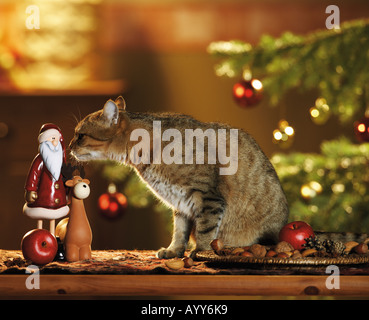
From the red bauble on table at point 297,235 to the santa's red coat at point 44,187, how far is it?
44 cm

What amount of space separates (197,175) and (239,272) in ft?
1.02

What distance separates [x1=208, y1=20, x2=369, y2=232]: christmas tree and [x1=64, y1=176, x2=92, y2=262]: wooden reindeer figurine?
2.13ft

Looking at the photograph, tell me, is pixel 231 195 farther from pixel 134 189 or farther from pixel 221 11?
pixel 221 11

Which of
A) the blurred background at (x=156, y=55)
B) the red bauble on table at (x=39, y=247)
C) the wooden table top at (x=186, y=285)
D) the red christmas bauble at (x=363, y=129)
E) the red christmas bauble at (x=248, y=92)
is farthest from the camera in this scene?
the blurred background at (x=156, y=55)

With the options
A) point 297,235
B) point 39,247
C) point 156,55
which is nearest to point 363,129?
point 297,235

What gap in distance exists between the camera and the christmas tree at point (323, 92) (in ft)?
5.41

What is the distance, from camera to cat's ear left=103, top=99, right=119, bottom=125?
1.25 metres

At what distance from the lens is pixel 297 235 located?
114 centimetres

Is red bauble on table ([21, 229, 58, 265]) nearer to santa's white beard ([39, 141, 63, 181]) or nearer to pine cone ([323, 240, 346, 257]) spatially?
santa's white beard ([39, 141, 63, 181])

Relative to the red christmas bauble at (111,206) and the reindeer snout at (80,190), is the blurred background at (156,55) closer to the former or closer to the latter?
the red christmas bauble at (111,206)

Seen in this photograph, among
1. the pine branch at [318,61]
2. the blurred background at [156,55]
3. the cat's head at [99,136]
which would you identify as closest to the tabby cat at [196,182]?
the cat's head at [99,136]

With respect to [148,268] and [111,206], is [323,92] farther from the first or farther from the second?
[148,268]

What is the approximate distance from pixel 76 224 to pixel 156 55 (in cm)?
197
